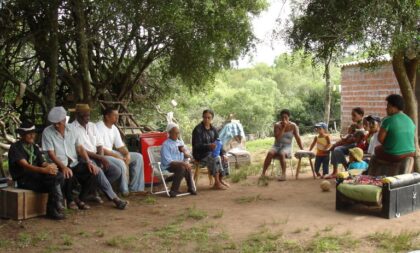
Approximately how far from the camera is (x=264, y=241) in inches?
201

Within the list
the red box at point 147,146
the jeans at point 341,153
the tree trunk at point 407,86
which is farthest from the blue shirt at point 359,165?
the red box at point 147,146

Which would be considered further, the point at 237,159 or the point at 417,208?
the point at 237,159

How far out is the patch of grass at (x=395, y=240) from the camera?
4.82m

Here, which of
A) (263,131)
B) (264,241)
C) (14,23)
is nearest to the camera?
(264,241)

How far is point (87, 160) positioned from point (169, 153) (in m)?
Result: 1.50

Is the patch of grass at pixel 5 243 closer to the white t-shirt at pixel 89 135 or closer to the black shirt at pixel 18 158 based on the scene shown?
the black shirt at pixel 18 158

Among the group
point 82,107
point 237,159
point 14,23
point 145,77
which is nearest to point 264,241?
point 82,107

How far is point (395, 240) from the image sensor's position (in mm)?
5035

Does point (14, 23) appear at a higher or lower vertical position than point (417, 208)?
higher

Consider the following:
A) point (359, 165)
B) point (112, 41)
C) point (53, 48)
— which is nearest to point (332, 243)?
point (359, 165)

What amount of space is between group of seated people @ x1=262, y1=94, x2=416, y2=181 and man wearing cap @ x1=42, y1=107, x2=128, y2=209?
138 inches

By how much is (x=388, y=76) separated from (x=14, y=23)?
996 cm

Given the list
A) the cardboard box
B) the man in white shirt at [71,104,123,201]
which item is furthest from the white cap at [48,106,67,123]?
the cardboard box

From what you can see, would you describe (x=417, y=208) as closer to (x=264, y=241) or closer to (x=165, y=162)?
(x=264, y=241)
